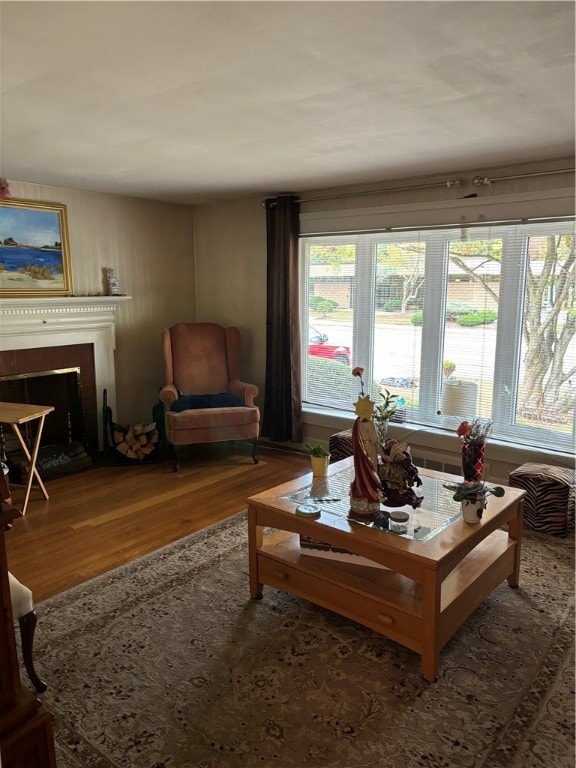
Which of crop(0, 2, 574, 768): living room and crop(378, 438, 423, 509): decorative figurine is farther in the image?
crop(378, 438, 423, 509): decorative figurine

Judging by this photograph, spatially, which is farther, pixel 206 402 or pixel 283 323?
pixel 283 323

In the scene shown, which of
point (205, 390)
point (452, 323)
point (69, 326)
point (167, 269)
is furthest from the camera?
point (167, 269)

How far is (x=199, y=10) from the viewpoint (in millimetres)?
1627

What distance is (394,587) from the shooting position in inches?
91.2

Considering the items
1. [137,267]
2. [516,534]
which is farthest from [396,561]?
[137,267]

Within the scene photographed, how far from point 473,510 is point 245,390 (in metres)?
2.78

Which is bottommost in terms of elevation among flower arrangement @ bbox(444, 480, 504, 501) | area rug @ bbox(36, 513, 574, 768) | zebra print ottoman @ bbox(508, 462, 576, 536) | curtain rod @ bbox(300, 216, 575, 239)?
area rug @ bbox(36, 513, 574, 768)

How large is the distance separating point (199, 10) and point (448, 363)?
317 centimetres

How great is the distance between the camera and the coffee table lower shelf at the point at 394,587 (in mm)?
2100

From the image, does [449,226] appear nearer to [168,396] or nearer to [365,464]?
[365,464]

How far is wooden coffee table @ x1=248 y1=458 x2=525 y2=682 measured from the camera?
2.12m

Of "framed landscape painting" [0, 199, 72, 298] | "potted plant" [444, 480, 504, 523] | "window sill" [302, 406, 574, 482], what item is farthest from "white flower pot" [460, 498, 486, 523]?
"framed landscape painting" [0, 199, 72, 298]

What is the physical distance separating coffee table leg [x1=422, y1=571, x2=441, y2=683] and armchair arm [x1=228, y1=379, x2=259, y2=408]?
2912 mm

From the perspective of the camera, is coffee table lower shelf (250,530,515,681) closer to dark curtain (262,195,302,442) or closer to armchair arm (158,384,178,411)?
armchair arm (158,384,178,411)
